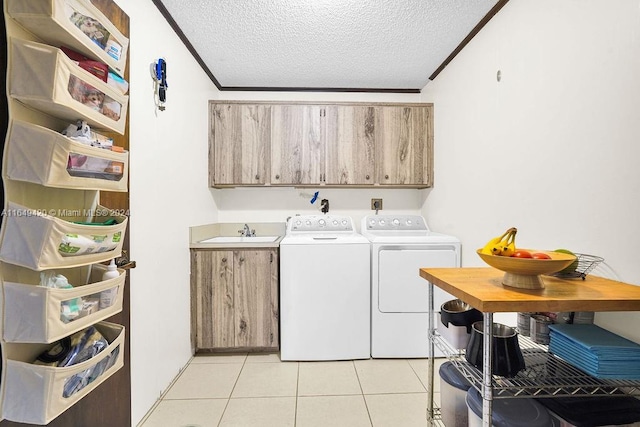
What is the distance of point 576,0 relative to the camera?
1.24 meters

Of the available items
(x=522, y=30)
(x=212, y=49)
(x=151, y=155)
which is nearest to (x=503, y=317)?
(x=522, y=30)

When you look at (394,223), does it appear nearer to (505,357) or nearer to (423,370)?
(423,370)

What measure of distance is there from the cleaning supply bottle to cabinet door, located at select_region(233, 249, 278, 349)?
1263mm

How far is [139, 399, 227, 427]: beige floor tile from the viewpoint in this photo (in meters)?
1.62

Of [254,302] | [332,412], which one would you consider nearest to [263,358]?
[254,302]

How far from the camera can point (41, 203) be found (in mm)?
932

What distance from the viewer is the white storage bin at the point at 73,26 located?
32.4 inches

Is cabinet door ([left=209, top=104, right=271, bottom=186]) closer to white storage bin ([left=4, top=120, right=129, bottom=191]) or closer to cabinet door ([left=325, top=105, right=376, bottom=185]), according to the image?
cabinet door ([left=325, top=105, right=376, bottom=185])

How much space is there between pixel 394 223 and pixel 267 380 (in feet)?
5.48

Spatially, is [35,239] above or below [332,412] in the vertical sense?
above

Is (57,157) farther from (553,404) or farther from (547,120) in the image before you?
(547,120)

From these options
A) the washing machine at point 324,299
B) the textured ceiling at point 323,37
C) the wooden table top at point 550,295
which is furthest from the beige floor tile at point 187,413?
the textured ceiling at point 323,37

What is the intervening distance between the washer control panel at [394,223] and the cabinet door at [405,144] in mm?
331

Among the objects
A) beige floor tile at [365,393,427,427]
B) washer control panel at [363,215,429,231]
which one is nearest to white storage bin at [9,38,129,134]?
beige floor tile at [365,393,427,427]
